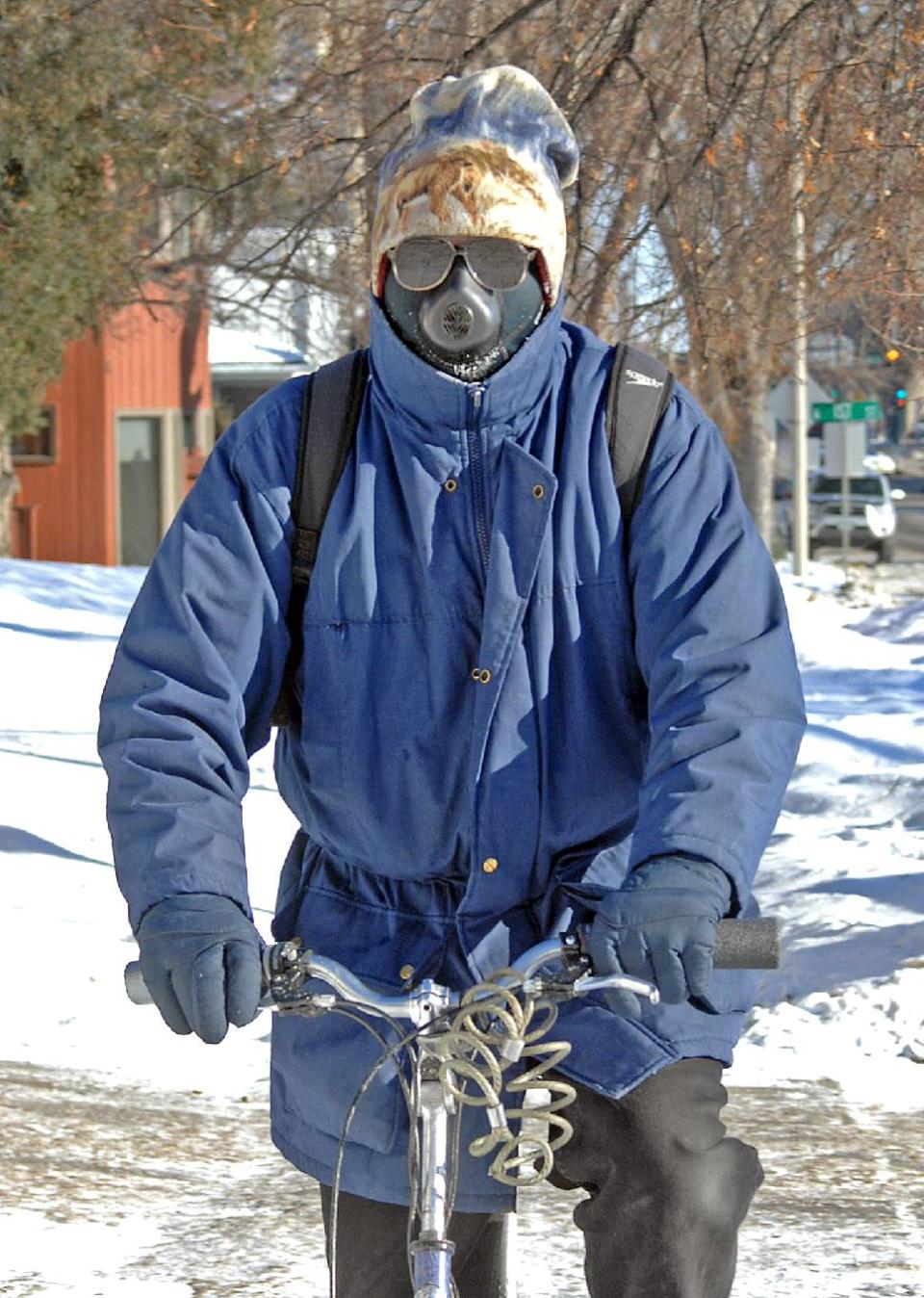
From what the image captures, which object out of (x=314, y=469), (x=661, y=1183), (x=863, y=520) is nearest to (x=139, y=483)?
(x=863, y=520)

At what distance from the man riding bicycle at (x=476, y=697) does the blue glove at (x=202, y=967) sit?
0.09 m

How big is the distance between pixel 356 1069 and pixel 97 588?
16752 millimetres

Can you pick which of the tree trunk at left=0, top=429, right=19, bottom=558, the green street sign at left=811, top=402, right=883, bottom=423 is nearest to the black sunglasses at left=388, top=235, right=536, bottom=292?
the tree trunk at left=0, top=429, right=19, bottom=558

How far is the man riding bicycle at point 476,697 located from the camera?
245 cm

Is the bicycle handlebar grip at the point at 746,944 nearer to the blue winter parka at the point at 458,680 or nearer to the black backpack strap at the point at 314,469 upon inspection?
the blue winter parka at the point at 458,680

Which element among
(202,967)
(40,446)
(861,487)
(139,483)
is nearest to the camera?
(202,967)

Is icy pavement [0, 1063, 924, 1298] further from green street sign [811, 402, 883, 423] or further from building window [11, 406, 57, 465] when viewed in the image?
green street sign [811, 402, 883, 423]

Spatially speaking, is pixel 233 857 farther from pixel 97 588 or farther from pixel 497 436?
pixel 97 588

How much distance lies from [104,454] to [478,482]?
27.8m

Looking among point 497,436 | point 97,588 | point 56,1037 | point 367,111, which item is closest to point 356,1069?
point 497,436

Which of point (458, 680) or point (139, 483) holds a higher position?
point (458, 680)

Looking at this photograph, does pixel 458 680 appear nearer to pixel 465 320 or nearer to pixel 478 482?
pixel 478 482

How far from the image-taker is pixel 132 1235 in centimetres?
475

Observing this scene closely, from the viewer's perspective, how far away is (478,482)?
2.64 m
